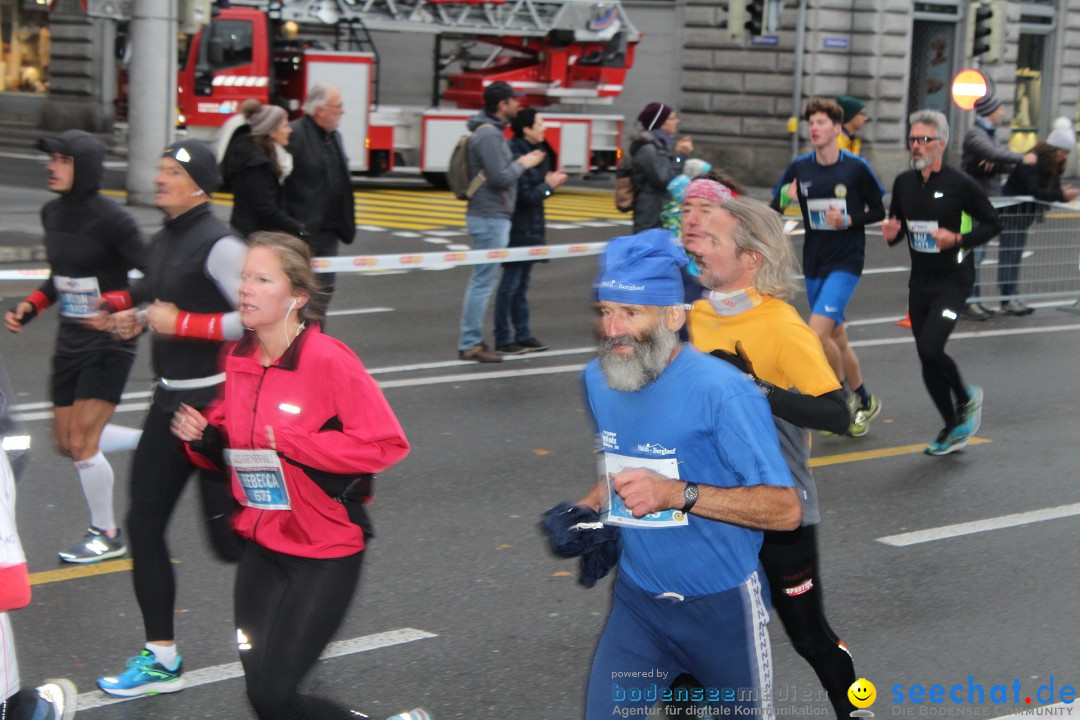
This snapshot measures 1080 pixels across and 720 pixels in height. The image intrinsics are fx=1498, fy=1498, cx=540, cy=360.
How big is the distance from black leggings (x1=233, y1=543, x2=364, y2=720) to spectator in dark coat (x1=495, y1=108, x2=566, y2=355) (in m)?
7.40

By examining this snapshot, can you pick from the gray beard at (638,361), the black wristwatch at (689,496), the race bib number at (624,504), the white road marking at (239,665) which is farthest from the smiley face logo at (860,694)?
the white road marking at (239,665)

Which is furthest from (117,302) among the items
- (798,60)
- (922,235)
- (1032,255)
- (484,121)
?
(798,60)

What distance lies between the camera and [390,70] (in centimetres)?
2630

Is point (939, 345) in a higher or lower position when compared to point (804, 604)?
higher

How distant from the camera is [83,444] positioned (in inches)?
249

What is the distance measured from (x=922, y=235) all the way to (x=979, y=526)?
207 cm

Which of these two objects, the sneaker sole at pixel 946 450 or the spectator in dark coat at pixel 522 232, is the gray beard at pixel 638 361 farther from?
the spectator in dark coat at pixel 522 232

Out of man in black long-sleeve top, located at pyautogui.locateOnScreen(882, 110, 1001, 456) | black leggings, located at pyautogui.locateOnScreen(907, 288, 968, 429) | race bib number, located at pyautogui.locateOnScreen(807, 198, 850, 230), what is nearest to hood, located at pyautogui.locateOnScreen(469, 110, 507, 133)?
race bib number, located at pyautogui.locateOnScreen(807, 198, 850, 230)

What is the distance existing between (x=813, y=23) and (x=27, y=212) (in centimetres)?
1586

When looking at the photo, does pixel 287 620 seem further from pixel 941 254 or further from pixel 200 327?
pixel 941 254

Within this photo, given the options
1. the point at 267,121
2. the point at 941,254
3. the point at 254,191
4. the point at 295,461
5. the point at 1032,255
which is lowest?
the point at 1032,255

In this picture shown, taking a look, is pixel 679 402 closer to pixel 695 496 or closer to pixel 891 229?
pixel 695 496

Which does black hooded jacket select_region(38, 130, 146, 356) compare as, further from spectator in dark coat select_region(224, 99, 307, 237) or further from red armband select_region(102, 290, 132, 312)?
spectator in dark coat select_region(224, 99, 307, 237)

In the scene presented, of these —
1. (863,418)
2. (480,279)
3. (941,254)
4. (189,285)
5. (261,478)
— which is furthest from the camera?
(480,279)
